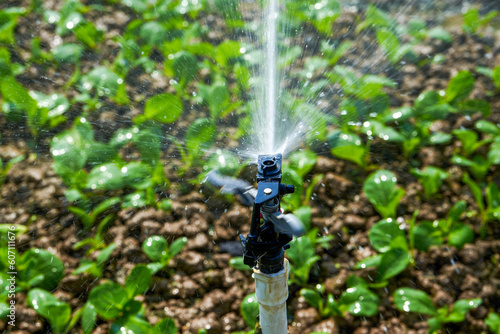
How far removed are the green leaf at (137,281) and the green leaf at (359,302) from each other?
59cm

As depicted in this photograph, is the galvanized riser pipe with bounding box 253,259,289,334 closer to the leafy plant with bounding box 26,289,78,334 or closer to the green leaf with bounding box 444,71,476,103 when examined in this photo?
the leafy plant with bounding box 26,289,78,334

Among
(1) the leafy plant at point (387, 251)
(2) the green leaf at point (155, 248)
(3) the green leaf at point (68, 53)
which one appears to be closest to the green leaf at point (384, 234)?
(1) the leafy plant at point (387, 251)

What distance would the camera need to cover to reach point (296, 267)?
5.02ft

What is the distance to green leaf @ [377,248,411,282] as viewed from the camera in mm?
1487

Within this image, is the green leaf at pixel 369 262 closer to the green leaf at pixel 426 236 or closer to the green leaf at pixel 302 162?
the green leaf at pixel 426 236

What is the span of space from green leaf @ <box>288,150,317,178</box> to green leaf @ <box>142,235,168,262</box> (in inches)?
22.7

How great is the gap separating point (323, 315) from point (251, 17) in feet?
6.65

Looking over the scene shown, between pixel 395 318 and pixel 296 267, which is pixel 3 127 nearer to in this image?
pixel 296 267

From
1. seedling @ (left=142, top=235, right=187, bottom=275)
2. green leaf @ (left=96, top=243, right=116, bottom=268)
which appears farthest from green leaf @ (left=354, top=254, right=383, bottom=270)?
green leaf @ (left=96, top=243, right=116, bottom=268)

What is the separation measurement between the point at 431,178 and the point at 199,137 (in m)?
0.90

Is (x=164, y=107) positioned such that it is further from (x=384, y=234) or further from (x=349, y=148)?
(x=384, y=234)

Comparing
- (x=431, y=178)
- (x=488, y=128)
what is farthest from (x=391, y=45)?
(x=431, y=178)

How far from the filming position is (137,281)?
4.74 feet

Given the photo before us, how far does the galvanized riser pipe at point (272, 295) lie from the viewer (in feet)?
3.18
